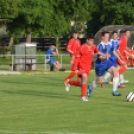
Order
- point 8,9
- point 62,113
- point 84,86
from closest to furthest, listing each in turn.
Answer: point 62,113 < point 84,86 < point 8,9

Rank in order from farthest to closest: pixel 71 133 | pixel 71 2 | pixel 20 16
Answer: pixel 71 2
pixel 20 16
pixel 71 133

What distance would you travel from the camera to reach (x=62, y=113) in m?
14.5

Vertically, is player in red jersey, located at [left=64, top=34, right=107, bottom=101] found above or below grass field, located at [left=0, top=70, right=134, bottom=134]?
above

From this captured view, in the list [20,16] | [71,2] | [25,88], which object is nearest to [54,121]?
[25,88]

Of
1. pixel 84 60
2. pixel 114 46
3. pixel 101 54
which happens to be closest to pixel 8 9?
pixel 114 46

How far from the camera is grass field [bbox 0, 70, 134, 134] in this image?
11945 mm

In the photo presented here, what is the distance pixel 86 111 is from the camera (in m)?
14.8

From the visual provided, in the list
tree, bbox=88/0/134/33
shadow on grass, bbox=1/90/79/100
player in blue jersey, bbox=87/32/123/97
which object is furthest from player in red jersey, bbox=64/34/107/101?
tree, bbox=88/0/134/33

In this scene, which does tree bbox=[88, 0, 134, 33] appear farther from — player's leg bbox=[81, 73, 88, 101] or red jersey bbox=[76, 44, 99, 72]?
player's leg bbox=[81, 73, 88, 101]

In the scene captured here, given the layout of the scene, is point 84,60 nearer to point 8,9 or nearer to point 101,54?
point 101,54

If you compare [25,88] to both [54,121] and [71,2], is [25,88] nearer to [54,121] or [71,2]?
[54,121]

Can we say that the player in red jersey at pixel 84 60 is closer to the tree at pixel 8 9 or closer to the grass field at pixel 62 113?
the grass field at pixel 62 113

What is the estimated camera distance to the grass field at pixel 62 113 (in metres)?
11.9

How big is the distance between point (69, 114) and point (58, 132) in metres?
2.85
